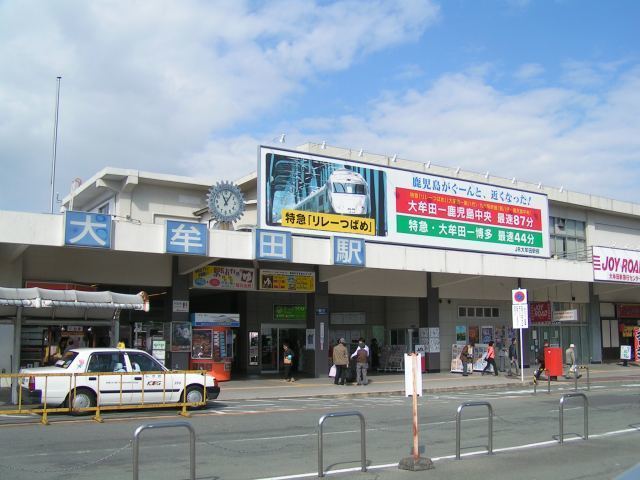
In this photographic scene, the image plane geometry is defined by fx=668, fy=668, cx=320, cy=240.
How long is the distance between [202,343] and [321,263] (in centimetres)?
556

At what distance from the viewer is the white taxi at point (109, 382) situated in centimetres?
1512

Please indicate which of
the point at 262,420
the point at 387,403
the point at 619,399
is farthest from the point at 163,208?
the point at 619,399

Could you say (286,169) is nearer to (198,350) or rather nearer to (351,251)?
(351,251)

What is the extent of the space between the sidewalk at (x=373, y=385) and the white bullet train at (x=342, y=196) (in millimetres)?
7045

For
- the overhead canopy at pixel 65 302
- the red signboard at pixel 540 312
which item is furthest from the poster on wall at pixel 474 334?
the overhead canopy at pixel 65 302

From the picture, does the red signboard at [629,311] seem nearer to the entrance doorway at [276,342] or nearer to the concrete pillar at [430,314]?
the concrete pillar at [430,314]

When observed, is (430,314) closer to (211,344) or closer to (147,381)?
(211,344)

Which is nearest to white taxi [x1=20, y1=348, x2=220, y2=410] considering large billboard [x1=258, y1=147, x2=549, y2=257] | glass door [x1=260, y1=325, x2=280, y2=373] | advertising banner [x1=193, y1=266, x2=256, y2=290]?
advertising banner [x1=193, y1=266, x2=256, y2=290]

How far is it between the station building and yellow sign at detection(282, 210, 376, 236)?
0.07 meters

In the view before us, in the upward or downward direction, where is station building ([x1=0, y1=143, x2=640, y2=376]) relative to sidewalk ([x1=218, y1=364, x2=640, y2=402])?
upward

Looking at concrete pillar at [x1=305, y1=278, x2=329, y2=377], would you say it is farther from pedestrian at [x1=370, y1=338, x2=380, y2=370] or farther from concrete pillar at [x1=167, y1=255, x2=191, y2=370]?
pedestrian at [x1=370, y1=338, x2=380, y2=370]

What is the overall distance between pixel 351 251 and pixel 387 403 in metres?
8.16

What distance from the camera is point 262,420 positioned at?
1513 cm

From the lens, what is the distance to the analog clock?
985 inches
